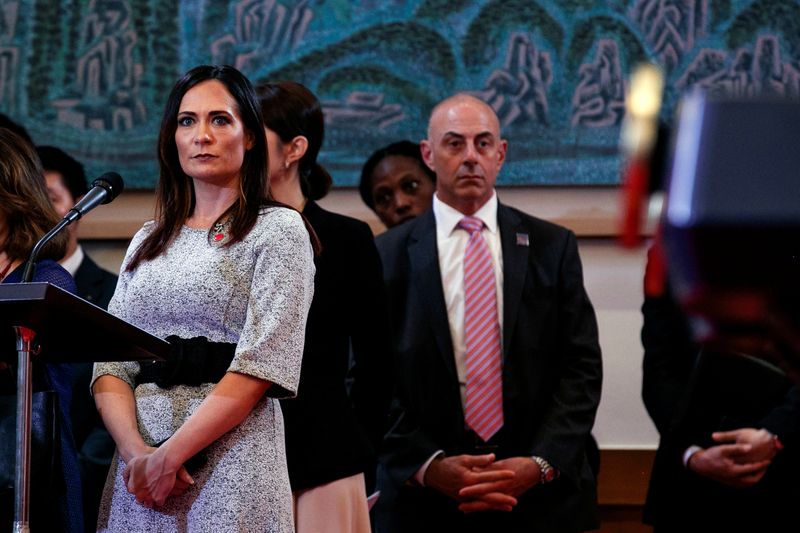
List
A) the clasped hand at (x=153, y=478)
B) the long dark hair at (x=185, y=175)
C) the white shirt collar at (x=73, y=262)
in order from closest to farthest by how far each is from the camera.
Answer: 1. the clasped hand at (x=153, y=478)
2. the long dark hair at (x=185, y=175)
3. the white shirt collar at (x=73, y=262)

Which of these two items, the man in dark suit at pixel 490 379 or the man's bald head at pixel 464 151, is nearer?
the man in dark suit at pixel 490 379

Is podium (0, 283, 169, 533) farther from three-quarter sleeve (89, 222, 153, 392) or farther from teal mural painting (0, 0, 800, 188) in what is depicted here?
teal mural painting (0, 0, 800, 188)

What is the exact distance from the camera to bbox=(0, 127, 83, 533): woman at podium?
2377 mm

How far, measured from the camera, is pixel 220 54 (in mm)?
4461

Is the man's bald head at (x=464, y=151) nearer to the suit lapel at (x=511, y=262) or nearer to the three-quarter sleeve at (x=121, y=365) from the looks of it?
the suit lapel at (x=511, y=262)

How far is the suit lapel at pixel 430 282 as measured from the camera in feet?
11.6

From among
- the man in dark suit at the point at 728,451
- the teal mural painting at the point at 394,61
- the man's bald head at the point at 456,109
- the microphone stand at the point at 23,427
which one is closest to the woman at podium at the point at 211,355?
the microphone stand at the point at 23,427

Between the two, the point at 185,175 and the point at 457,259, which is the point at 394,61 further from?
the point at 185,175

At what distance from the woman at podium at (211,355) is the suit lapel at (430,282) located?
117cm

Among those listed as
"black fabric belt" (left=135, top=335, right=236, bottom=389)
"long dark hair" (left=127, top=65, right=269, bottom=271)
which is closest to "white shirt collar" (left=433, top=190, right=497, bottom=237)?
"long dark hair" (left=127, top=65, right=269, bottom=271)

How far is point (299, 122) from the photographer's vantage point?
3.22 meters

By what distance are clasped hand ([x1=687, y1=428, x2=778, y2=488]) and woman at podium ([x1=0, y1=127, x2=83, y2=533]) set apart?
1698 mm

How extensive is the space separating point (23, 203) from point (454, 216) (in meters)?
1.48

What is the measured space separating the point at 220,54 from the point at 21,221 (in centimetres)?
189
